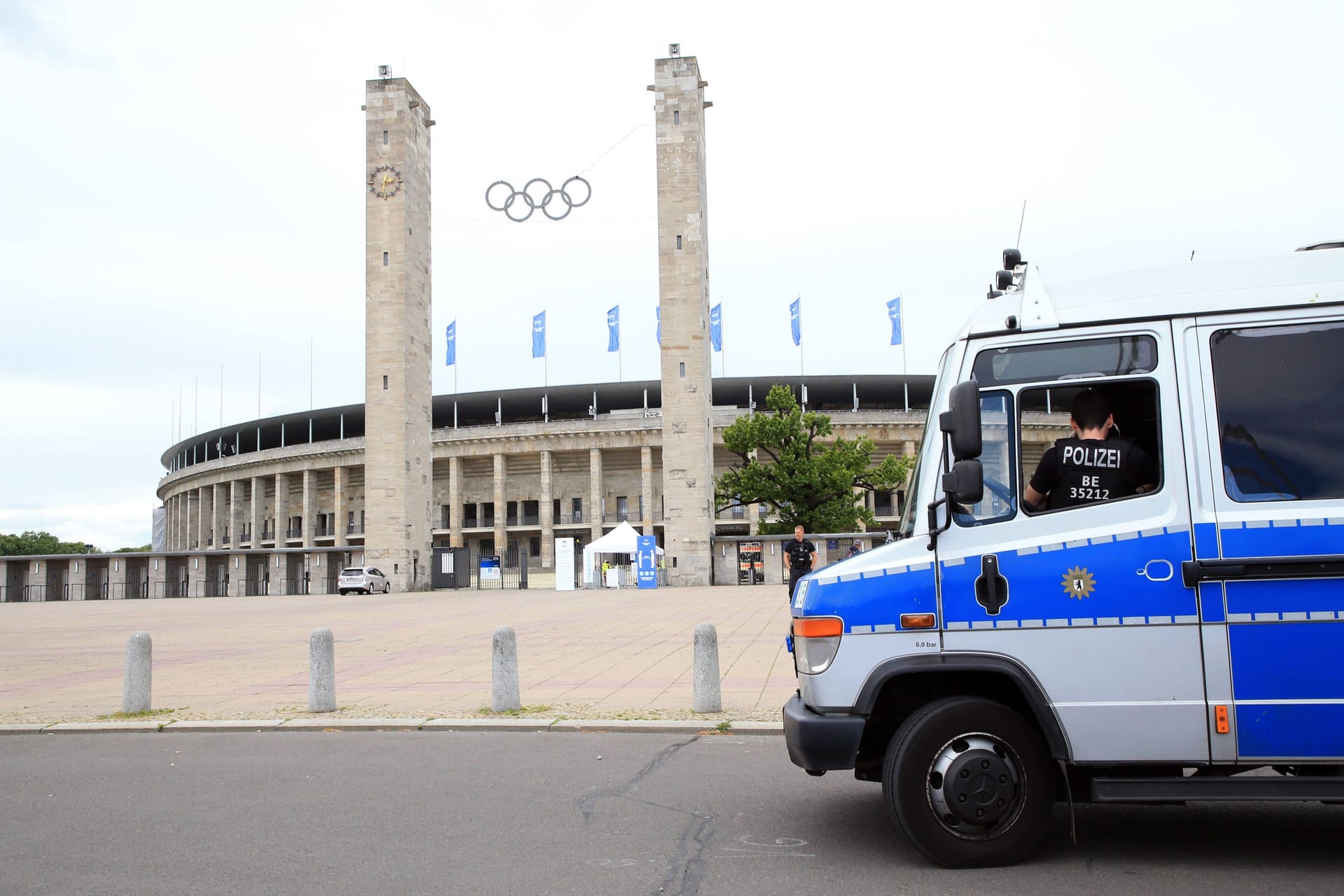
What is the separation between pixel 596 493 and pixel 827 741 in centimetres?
8263

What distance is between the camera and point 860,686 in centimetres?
551

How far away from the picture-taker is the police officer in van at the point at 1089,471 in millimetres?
5410

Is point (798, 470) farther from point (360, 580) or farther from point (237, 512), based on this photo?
point (237, 512)

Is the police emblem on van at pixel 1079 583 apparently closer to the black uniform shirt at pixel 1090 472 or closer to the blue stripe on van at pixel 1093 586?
the blue stripe on van at pixel 1093 586

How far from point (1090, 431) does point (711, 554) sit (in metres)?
45.3

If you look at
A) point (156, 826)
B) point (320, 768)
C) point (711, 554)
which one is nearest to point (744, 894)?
point (156, 826)

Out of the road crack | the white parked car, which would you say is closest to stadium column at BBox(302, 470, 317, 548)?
the white parked car

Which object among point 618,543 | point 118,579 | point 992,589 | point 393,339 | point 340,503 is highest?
point 393,339

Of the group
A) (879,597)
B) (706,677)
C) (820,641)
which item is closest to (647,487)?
(706,677)

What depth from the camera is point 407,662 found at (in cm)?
1597

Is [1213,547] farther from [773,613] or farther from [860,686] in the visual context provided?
[773,613]

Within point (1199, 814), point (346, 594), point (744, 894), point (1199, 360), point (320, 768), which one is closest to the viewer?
point (744, 894)

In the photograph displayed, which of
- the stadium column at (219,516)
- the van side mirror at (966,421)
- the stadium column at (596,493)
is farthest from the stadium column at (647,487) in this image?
the van side mirror at (966,421)

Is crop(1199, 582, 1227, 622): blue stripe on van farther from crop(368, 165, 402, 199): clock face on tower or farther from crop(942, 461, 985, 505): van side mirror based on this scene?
crop(368, 165, 402, 199): clock face on tower
